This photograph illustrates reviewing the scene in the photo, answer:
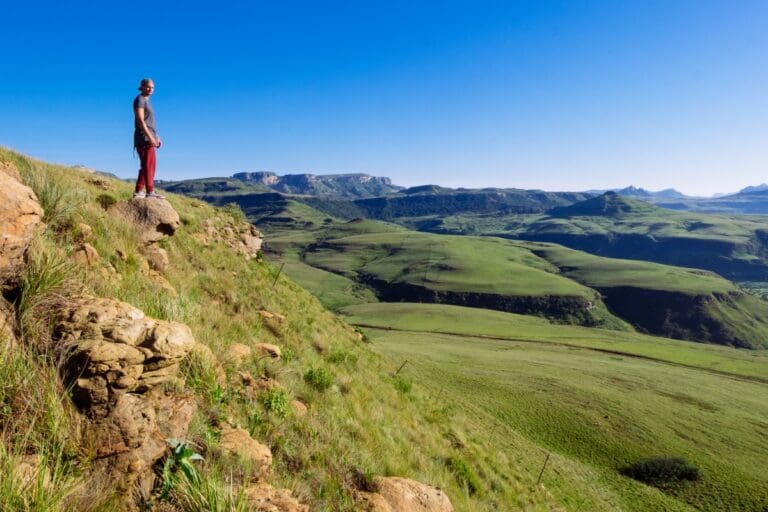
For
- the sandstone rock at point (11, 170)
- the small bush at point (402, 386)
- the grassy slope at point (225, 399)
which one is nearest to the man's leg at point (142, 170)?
the grassy slope at point (225, 399)

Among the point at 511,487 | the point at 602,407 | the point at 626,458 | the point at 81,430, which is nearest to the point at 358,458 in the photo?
the point at 81,430

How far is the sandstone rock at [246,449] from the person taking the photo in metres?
5.51

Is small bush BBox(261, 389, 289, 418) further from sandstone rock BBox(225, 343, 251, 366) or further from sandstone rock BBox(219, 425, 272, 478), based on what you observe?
sandstone rock BBox(219, 425, 272, 478)

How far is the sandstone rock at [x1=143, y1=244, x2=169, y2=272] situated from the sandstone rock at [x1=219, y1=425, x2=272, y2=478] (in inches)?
242

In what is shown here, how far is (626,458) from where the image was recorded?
38.5 m

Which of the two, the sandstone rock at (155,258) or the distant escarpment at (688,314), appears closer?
the sandstone rock at (155,258)

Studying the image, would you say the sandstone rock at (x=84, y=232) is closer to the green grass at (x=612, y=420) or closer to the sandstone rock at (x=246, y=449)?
the sandstone rock at (x=246, y=449)

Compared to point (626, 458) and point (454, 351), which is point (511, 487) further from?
point (454, 351)

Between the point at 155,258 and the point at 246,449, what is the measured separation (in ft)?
22.8

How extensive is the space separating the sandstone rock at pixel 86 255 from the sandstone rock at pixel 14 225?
101 centimetres

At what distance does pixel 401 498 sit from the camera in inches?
278

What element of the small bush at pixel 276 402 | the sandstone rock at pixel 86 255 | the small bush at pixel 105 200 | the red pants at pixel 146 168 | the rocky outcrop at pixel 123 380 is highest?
the red pants at pixel 146 168

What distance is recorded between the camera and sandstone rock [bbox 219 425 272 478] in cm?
551

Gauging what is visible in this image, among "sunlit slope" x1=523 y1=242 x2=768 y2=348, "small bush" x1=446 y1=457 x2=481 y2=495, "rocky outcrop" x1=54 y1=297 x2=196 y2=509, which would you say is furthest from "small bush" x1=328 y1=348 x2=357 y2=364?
"sunlit slope" x1=523 y1=242 x2=768 y2=348
